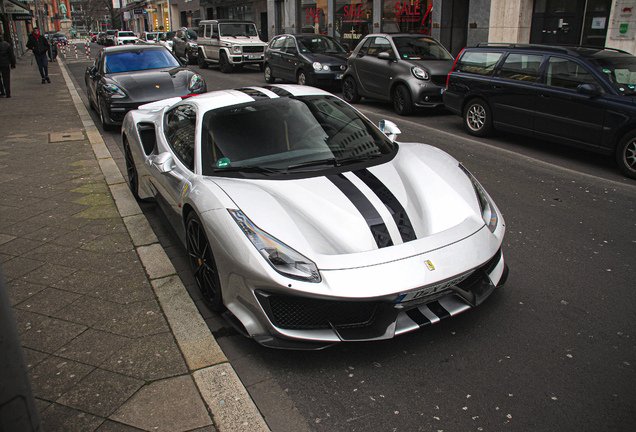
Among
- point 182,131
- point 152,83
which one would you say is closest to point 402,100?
point 152,83

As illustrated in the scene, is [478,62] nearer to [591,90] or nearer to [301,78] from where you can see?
[591,90]

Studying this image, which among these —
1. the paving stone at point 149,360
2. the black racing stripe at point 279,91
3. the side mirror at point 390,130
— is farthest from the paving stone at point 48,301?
the side mirror at point 390,130

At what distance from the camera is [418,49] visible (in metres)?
12.1

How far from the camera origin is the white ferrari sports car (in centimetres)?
286

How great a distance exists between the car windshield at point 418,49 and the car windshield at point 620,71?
4913 millimetres

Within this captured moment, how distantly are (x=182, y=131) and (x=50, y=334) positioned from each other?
192 cm

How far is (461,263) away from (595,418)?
101 cm

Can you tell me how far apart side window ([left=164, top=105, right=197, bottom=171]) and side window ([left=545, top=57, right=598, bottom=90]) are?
19.1 ft

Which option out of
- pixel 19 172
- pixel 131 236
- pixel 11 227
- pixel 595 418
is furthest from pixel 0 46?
pixel 595 418

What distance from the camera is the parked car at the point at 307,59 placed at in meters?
14.9

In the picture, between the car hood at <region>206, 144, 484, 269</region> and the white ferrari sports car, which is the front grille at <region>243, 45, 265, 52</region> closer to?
the white ferrari sports car

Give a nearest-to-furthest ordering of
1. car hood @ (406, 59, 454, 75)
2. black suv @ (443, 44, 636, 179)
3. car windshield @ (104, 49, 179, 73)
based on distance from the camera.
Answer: black suv @ (443, 44, 636, 179)
car windshield @ (104, 49, 179, 73)
car hood @ (406, 59, 454, 75)

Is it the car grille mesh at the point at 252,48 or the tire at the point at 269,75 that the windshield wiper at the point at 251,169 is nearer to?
the tire at the point at 269,75

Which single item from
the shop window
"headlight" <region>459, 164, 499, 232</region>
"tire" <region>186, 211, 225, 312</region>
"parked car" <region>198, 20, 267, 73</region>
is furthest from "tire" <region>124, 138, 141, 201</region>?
the shop window
